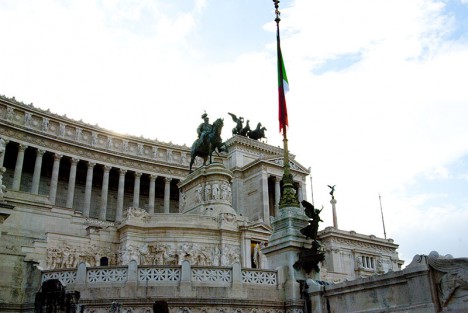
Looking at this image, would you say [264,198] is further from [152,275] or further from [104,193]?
[152,275]

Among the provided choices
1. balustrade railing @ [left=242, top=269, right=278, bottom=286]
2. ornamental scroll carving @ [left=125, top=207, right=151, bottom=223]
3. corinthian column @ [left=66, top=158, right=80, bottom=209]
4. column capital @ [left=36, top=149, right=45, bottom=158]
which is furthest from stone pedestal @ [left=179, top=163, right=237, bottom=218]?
column capital @ [left=36, top=149, right=45, bottom=158]

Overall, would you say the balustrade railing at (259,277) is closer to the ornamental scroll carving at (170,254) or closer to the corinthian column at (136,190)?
the ornamental scroll carving at (170,254)

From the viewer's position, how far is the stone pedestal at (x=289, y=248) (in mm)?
17906

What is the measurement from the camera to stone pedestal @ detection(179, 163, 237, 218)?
Result: 4050 cm

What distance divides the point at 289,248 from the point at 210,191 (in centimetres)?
2289

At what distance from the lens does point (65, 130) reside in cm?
6594

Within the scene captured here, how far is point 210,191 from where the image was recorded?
41375 mm

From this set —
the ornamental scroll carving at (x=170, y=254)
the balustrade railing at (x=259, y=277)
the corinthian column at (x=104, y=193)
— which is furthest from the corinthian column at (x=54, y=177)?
the balustrade railing at (x=259, y=277)

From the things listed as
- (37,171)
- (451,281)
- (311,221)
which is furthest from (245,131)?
(451,281)

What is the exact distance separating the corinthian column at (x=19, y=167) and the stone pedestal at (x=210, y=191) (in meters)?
24.8

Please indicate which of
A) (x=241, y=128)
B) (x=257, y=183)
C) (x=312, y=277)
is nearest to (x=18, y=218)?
(x=312, y=277)

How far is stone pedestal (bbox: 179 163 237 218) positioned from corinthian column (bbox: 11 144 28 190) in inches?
975

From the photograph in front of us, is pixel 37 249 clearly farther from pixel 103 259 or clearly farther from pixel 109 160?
pixel 109 160

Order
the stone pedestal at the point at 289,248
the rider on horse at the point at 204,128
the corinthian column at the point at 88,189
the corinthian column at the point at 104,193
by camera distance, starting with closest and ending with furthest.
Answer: the stone pedestal at the point at 289,248, the rider on horse at the point at 204,128, the corinthian column at the point at 88,189, the corinthian column at the point at 104,193
